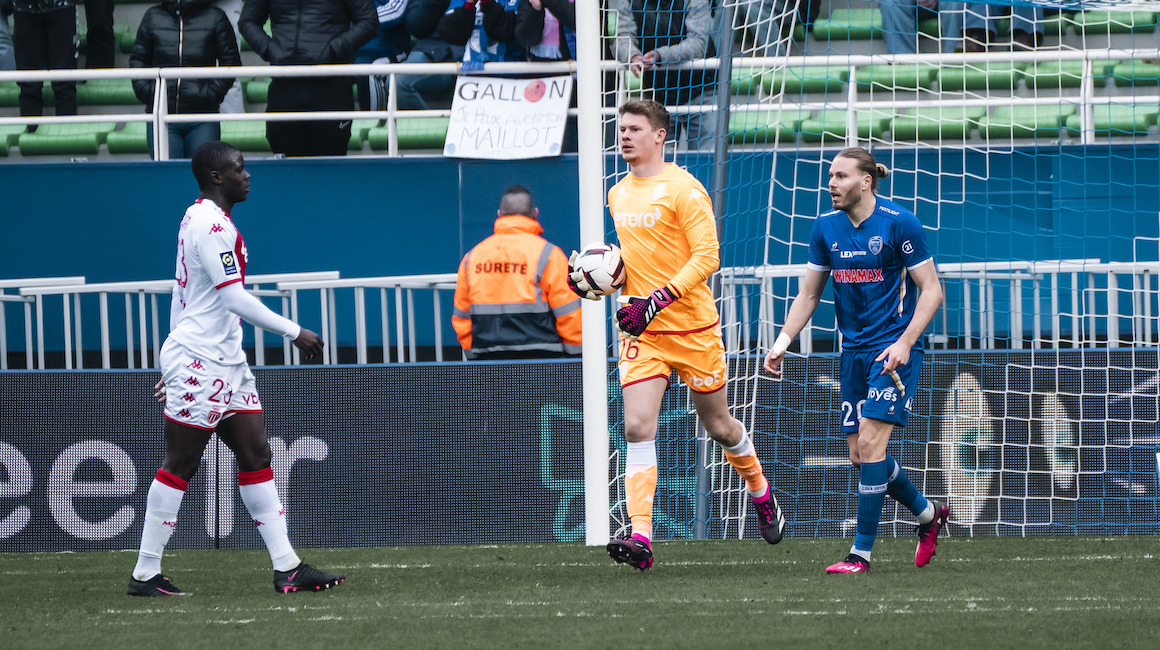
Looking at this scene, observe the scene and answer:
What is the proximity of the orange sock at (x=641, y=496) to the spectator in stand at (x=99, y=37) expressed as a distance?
27.0 ft

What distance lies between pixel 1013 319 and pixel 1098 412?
39.6 inches

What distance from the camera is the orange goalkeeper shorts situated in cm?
623

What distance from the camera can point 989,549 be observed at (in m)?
6.94

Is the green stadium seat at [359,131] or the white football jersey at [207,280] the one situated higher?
the green stadium seat at [359,131]

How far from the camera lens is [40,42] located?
39.1 ft

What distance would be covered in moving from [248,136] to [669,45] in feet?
18.7

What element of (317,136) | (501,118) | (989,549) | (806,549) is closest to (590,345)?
(806,549)

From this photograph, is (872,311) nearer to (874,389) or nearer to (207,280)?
(874,389)

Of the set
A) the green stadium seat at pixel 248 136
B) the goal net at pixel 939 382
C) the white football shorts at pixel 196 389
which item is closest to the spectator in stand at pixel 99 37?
the green stadium seat at pixel 248 136

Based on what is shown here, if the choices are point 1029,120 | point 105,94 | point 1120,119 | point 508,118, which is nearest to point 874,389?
point 508,118

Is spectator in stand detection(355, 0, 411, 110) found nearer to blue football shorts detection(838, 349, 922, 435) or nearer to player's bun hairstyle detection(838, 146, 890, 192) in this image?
player's bun hairstyle detection(838, 146, 890, 192)

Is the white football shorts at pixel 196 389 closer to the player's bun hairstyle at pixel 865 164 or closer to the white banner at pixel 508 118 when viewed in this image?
the player's bun hairstyle at pixel 865 164

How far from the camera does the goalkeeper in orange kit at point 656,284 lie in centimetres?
612

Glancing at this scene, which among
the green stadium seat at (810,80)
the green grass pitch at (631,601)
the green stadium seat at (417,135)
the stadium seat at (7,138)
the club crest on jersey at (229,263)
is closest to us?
the green grass pitch at (631,601)
